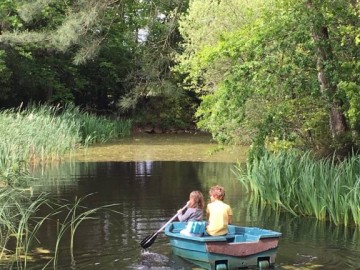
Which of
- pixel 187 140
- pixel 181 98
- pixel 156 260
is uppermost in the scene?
pixel 181 98

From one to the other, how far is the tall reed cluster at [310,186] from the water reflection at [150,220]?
0.82 ft

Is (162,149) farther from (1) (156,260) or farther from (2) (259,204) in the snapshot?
(1) (156,260)

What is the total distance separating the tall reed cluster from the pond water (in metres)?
0.28

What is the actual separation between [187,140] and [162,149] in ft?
16.3

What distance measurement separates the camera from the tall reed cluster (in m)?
9.88

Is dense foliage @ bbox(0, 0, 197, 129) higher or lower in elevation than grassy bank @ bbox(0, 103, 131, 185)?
higher

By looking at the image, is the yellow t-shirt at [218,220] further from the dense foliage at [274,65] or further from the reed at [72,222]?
the dense foliage at [274,65]

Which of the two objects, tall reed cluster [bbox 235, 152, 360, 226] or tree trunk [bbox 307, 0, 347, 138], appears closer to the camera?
tall reed cluster [bbox 235, 152, 360, 226]

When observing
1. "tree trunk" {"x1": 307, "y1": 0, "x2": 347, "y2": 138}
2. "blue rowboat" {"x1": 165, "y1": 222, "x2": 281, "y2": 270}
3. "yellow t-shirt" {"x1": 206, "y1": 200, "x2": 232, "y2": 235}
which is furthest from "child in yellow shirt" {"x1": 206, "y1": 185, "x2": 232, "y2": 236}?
"tree trunk" {"x1": 307, "y1": 0, "x2": 347, "y2": 138}

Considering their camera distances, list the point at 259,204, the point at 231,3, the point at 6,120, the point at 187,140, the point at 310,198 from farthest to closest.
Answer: the point at 187,140 → the point at 231,3 → the point at 6,120 → the point at 259,204 → the point at 310,198

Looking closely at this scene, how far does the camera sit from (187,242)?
7.72 metres

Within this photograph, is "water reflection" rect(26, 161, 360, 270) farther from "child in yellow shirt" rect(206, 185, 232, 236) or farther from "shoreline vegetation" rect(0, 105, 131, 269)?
"child in yellow shirt" rect(206, 185, 232, 236)

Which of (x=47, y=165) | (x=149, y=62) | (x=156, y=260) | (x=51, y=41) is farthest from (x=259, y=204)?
→ (x=51, y=41)

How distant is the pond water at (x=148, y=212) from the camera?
794 cm
